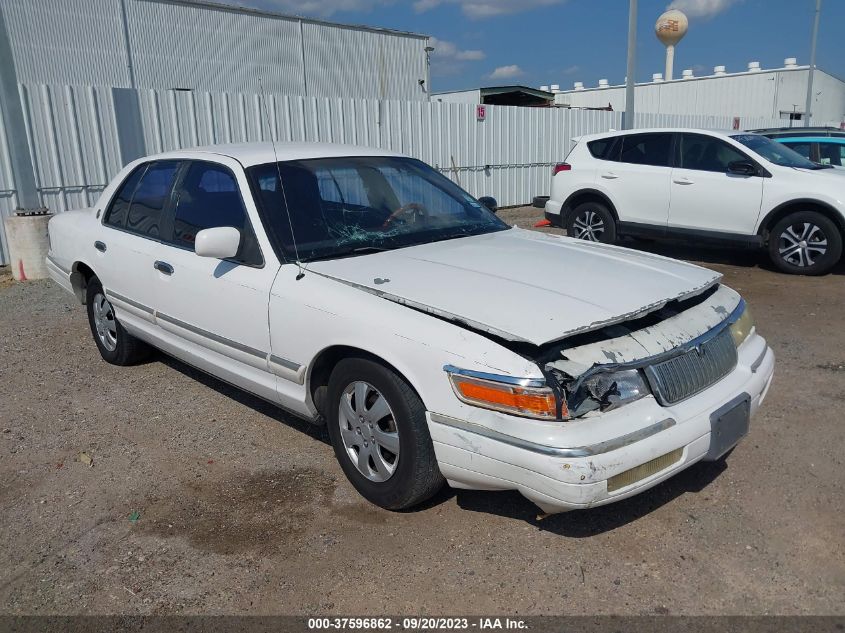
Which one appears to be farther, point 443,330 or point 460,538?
point 460,538

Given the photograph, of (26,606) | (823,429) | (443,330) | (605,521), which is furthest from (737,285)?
(26,606)

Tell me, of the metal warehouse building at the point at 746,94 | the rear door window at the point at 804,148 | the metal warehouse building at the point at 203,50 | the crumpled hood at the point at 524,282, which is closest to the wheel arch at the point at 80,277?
the crumpled hood at the point at 524,282

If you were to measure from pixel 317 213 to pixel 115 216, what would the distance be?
202 cm

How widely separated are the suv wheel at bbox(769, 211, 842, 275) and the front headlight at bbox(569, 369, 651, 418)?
20.5ft

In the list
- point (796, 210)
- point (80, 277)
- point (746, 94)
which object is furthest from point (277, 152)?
point (746, 94)

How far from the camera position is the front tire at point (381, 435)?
2.88 meters

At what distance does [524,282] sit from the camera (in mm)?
3094

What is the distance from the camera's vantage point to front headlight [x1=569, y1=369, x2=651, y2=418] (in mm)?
2609

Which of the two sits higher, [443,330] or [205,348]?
[443,330]

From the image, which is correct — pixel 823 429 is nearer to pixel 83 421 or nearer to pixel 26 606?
pixel 26 606

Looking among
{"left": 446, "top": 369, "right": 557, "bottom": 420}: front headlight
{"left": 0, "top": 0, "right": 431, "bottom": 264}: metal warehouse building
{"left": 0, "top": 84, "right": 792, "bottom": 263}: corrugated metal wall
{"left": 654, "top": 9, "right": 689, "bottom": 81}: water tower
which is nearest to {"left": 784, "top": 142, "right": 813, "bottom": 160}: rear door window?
{"left": 0, "top": 84, "right": 792, "bottom": 263}: corrugated metal wall

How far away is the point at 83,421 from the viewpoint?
4445 mm

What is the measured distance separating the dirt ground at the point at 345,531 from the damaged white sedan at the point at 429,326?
0.32 m

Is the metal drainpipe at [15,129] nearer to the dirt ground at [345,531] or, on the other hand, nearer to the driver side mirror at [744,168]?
the dirt ground at [345,531]
